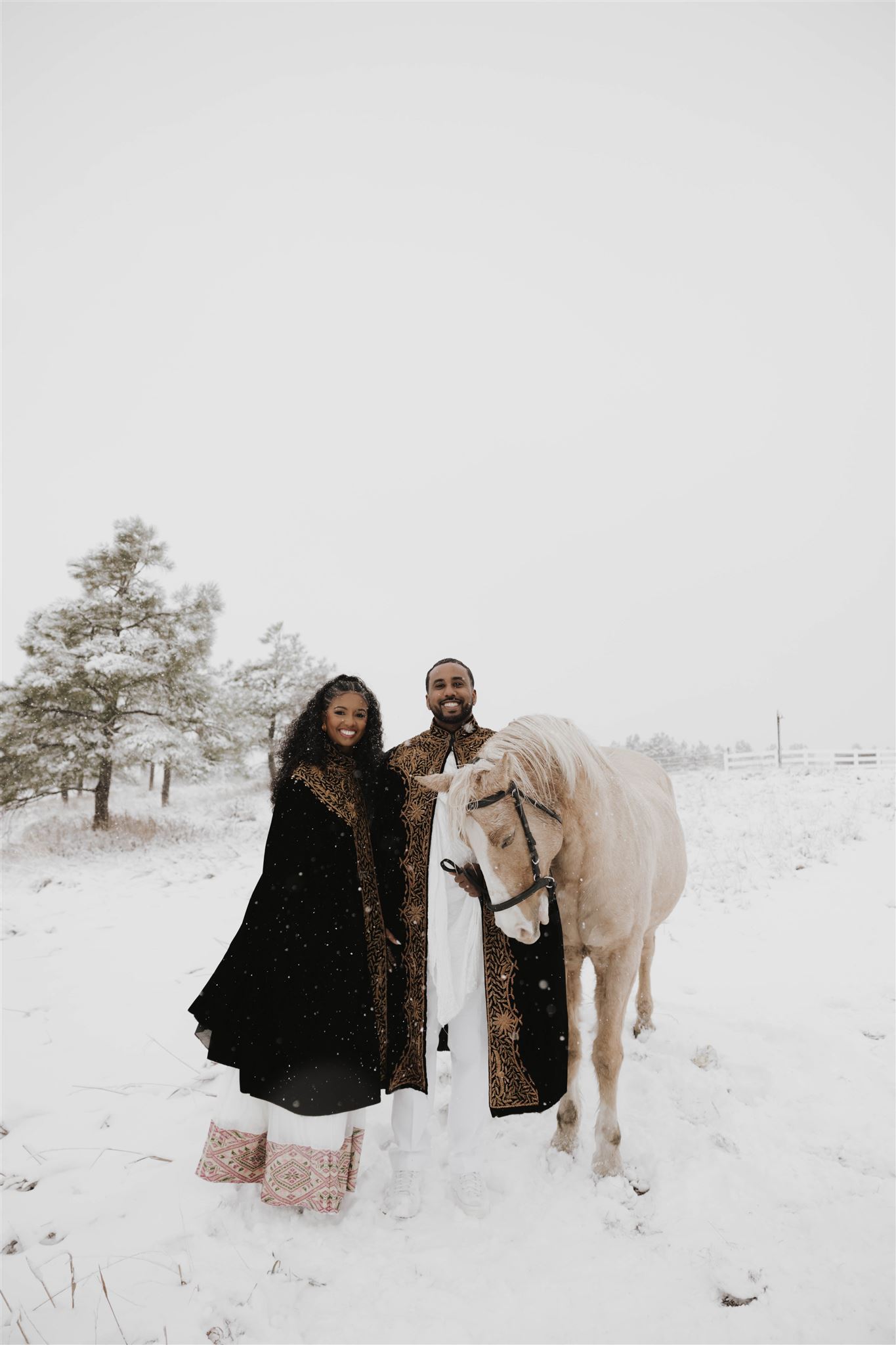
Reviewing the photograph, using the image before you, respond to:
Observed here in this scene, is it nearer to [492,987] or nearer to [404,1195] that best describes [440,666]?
[492,987]

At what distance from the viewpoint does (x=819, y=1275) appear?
108 inches

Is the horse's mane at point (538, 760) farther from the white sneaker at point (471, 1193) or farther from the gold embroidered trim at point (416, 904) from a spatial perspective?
the white sneaker at point (471, 1193)

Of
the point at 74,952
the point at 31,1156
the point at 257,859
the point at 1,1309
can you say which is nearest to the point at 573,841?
the point at 1,1309

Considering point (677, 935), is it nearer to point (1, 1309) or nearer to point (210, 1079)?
point (210, 1079)

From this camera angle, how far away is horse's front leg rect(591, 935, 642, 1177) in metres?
3.45

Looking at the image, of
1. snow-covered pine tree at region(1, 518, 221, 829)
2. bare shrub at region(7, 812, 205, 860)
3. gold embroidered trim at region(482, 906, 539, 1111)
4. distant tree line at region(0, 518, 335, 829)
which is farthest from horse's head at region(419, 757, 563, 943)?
snow-covered pine tree at region(1, 518, 221, 829)

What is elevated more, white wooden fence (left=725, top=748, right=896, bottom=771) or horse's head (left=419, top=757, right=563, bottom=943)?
horse's head (left=419, top=757, right=563, bottom=943)

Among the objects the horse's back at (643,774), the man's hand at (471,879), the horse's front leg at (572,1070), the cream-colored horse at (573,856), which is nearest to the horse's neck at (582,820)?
the cream-colored horse at (573,856)

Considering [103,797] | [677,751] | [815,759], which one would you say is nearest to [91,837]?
[103,797]

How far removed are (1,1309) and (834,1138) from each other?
4325 millimetres

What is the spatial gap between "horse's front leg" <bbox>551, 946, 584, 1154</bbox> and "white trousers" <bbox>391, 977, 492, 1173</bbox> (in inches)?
20.2

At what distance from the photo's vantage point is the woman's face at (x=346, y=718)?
3523 millimetres

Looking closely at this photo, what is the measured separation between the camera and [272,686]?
25.3 m

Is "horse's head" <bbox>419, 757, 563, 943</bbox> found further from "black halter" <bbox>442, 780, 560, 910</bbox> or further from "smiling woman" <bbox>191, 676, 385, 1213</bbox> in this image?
"smiling woman" <bbox>191, 676, 385, 1213</bbox>
